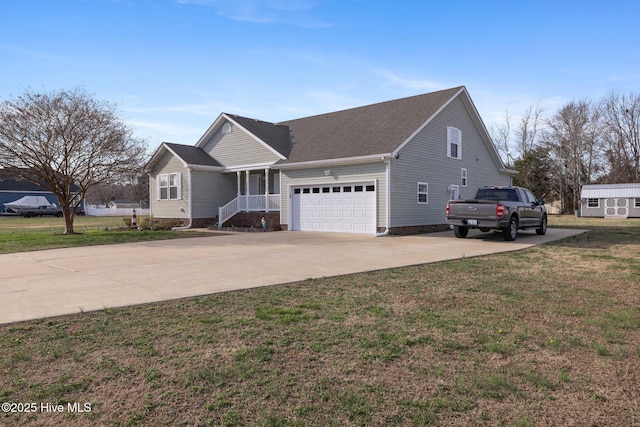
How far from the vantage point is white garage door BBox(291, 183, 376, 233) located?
58.9 feet

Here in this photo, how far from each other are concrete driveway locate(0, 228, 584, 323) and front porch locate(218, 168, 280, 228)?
746 centimetres

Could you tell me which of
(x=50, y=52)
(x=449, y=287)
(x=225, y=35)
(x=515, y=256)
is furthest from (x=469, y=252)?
(x=50, y=52)

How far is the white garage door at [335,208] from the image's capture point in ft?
58.9

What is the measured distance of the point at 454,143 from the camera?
834 inches

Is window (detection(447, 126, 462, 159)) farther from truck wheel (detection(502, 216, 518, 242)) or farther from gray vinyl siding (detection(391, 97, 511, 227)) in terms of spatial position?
truck wheel (detection(502, 216, 518, 242))

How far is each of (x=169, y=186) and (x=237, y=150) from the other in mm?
4718

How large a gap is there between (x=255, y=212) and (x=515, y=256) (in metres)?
14.4

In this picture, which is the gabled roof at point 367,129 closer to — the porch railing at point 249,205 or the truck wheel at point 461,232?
the porch railing at point 249,205

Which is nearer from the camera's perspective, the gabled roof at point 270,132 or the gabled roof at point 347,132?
the gabled roof at point 347,132

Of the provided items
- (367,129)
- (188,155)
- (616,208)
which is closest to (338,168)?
(367,129)

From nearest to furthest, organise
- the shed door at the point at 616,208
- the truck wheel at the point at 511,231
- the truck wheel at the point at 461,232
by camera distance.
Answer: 1. the truck wheel at the point at 511,231
2. the truck wheel at the point at 461,232
3. the shed door at the point at 616,208

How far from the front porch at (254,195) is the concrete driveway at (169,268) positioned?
7.46 metres

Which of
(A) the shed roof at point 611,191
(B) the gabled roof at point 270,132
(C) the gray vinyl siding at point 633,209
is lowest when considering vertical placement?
→ (C) the gray vinyl siding at point 633,209

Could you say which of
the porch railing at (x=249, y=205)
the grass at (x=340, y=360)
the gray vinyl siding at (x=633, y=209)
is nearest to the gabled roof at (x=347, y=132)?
the porch railing at (x=249, y=205)
